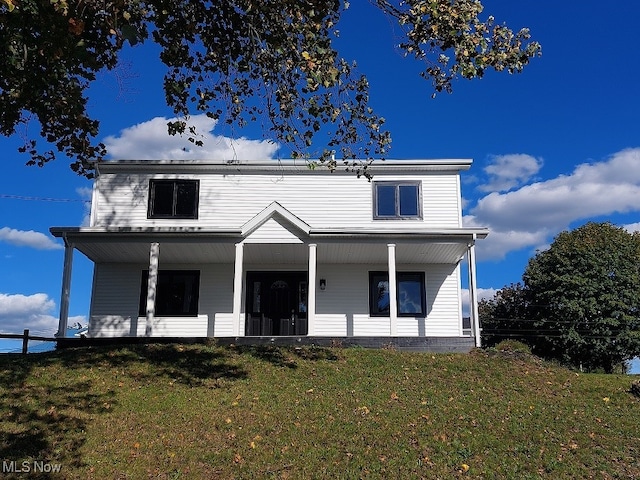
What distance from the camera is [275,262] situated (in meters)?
18.4

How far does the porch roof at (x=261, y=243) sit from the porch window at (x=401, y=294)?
1017 mm

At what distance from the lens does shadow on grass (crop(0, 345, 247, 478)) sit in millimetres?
7367

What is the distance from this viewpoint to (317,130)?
10.2 m

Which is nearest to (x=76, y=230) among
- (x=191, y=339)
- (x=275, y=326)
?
(x=191, y=339)

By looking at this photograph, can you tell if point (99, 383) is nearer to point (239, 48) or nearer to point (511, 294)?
point (239, 48)

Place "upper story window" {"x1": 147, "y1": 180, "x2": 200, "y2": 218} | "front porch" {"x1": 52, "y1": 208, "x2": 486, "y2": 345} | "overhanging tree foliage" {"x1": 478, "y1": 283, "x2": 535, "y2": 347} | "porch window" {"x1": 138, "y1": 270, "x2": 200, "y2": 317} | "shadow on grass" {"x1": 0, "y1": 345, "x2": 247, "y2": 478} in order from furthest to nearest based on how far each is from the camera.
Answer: "overhanging tree foliage" {"x1": 478, "y1": 283, "x2": 535, "y2": 347}, "upper story window" {"x1": 147, "y1": 180, "x2": 200, "y2": 218}, "porch window" {"x1": 138, "y1": 270, "x2": 200, "y2": 317}, "front porch" {"x1": 52, "y1": 208, "x2": 486, "y2": 345}, "shadow on grass" {"x1": 0, "y1": 345, "x2": 247, "y2": 478}

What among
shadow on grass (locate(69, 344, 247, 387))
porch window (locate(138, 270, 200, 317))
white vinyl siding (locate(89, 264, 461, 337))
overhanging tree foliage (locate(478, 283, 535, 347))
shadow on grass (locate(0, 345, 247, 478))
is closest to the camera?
shadow on grass (locate(0, 345, 247, 478))

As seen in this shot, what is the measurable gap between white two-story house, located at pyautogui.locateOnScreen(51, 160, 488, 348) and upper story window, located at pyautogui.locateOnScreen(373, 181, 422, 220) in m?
0.03

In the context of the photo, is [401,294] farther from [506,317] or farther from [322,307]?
[506,317]

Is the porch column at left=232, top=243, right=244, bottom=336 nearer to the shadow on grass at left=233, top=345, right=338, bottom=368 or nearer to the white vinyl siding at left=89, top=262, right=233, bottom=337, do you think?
the shadow on grass at left=233, top=345, right=338, bottom=368

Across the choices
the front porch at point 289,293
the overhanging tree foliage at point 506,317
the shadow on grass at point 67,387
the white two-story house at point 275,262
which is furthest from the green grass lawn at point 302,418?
the overhanging tree foliage at point 506,317

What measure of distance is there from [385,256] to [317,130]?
7.98 meters

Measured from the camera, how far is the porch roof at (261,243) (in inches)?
627

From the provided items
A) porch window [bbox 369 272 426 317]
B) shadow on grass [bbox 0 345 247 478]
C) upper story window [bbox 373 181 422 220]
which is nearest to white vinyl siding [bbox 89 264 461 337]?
porch window [bbox 369 272 426 317]
